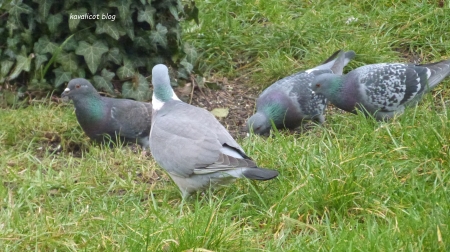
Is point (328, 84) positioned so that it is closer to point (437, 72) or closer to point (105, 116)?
point (437, 72)

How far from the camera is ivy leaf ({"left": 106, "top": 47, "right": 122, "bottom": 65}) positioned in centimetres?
597

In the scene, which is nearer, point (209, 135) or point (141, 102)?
point (209, 135)

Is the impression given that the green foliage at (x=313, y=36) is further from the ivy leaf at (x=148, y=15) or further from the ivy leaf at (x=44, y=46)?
the ivy leaf at (x=44, y=46)

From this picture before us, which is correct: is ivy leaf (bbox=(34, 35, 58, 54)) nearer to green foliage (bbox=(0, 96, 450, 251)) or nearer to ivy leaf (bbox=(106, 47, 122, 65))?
ivy leaf (bbox=(106, 47, 122, 65))

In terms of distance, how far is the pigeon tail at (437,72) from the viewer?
5.85 metres

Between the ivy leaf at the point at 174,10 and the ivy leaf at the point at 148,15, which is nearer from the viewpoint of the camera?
the ivy leaf at the point at 148,15

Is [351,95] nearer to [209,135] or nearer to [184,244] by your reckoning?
[209,135]

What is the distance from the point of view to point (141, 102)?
588 cm

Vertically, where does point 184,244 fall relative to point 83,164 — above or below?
above

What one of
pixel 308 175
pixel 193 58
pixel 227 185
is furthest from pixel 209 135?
pixel 193 58

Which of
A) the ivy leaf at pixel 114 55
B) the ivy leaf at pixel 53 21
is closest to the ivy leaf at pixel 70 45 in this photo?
the ivy leaf at pixel 53 21

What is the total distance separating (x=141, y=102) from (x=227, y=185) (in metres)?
1.74

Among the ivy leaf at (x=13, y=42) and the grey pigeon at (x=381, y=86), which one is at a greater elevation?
the ivy leaf at (x=13, y=42)

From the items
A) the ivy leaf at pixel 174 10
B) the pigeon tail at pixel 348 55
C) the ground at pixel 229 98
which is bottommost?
the ground at pixel 229 98
